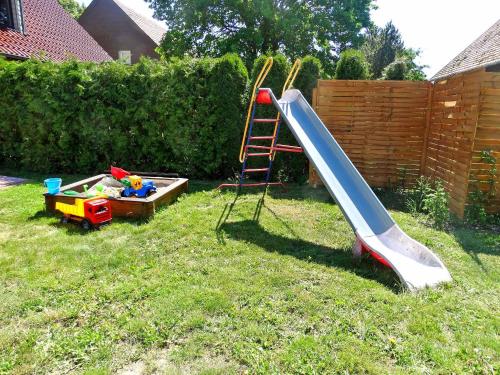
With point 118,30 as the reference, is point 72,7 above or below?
above

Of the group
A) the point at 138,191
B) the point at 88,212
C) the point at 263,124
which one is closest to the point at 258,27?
the point at 263,124

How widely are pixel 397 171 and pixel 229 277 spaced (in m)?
5.07

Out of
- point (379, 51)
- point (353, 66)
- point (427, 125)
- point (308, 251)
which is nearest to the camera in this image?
point (308, 251)

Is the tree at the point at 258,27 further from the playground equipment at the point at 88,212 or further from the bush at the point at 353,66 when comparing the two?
the playground equipment at the point at 88,212

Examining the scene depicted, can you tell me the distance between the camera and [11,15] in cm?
1213

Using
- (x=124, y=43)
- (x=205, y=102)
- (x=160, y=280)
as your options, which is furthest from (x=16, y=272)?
(x=124, y=43)

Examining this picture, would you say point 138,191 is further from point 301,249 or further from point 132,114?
point 132,114

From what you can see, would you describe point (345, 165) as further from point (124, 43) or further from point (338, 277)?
point (124, 43)

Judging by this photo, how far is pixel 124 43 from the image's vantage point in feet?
78.6

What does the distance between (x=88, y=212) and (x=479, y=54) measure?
24.4 feet

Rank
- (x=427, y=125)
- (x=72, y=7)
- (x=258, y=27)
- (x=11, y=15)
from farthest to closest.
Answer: (x=72, y=7) → (x=258, y=27) → (x=11, y=15) → (x=427, y=125)

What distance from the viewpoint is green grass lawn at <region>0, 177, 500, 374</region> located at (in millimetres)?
2430

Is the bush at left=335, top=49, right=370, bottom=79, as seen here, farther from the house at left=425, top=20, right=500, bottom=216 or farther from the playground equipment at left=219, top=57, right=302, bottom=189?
the house at left=425, top=20, right=500, bottom=216

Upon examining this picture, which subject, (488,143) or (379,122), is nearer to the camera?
(488,143)
